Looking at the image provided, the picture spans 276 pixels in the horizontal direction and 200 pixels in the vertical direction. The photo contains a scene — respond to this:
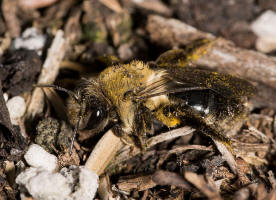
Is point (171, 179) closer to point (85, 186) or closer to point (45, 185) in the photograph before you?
point (85, 186)

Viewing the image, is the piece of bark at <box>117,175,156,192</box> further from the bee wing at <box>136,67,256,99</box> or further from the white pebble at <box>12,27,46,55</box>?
the white pebble at <box>12,27,46,55</box>

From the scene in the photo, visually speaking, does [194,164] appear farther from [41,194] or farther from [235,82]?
[41,194]

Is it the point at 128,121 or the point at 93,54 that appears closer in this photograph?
the point at 128,121

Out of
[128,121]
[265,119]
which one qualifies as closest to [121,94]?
[128,121]

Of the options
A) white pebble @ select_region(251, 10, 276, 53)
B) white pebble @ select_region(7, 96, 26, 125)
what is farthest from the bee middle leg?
white pebble @ select_region(251, 10, 276, 53)

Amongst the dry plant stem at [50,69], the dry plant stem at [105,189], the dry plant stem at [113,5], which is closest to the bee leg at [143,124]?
the dry plant stem at [105,189]

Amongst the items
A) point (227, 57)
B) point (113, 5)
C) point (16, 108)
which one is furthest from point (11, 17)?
point (227, 57)
